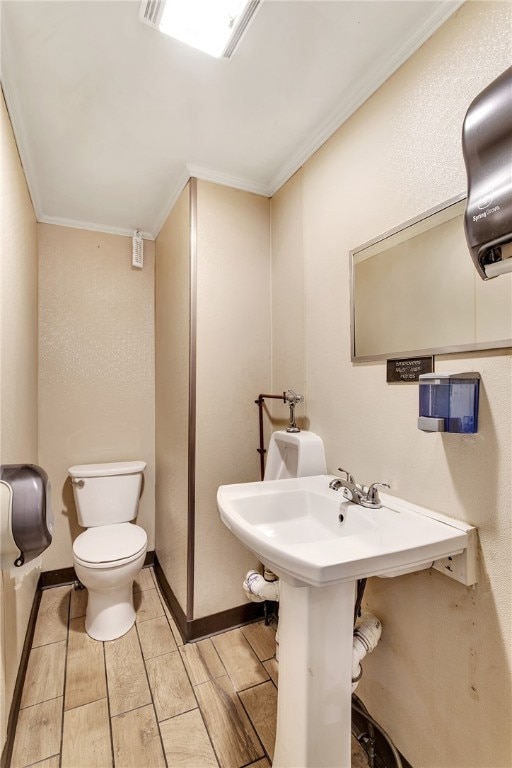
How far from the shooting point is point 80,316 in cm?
233

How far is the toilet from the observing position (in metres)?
1.72

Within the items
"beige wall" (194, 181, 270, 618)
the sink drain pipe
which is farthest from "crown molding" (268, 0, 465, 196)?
the sink drain pipe

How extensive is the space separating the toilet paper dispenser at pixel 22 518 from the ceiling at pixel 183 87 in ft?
4.44

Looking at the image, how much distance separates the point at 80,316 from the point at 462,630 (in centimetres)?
250

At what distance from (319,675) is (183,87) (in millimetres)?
1976

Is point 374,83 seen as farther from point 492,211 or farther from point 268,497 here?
point 268,497

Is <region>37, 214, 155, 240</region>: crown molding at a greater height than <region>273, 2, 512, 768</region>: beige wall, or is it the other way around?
<region>37, 214, 155, 240</region>: crown molding

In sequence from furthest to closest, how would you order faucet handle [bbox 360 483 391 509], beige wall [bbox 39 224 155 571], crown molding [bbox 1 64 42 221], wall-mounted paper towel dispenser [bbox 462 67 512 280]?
beige wall [bbox 39 224 155 571]
crown molding [bbox 1 64 42 221]
faucet handle [bbox 360 483 391 509]
wall-mounted paper towel dispenser [bbox 462 67 512 280]

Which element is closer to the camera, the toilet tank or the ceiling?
the ceiling

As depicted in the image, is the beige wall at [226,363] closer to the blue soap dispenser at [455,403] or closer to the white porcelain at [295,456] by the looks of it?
the white porcelain at [295,456]

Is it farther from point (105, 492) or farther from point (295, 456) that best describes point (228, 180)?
point (105, 492)

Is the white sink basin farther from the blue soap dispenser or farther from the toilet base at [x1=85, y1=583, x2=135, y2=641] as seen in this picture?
the toilet base at [x1=85, y1=583, x2=135, y2=641]

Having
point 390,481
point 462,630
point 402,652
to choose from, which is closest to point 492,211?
point 390,481

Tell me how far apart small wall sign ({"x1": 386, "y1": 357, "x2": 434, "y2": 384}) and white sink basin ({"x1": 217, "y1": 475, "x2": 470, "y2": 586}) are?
400mm
